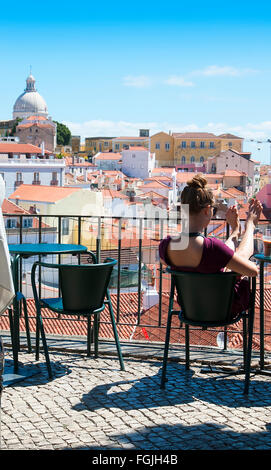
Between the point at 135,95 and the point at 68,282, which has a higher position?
the point at 135,95

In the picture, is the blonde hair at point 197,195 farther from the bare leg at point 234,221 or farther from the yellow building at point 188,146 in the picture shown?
the yellow building at point 188,146

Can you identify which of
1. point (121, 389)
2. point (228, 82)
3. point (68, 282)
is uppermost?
point (228, 82)

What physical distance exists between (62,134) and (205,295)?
120 m

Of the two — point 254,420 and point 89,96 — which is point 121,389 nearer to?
point 254,420

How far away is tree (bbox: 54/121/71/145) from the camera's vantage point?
11956 centimetres

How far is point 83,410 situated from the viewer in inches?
125

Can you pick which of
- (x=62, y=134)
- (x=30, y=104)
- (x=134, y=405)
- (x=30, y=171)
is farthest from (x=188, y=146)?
(x=134, y=405)

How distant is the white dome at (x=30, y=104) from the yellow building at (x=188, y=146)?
75.4 ft

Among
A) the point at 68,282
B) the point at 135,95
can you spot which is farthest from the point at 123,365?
the point at 135,95

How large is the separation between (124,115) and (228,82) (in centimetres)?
5645

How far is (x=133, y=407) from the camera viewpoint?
3.22 m

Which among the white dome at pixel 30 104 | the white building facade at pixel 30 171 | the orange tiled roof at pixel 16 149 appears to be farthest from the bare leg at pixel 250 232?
the white dome at pixel 30 104

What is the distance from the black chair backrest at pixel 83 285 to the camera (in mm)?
3502
